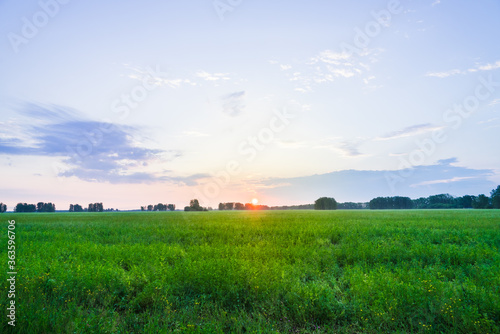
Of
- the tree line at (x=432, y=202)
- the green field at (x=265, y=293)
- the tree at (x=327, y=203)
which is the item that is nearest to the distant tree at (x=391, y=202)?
the tree line at (x=432, y=202)

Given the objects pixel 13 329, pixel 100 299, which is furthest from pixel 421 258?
A: pixel 13 329

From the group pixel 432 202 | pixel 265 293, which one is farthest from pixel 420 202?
pixel 265 293

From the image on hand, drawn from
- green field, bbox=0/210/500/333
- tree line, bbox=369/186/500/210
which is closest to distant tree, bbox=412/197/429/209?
tree line, bbox=369/186/500/210

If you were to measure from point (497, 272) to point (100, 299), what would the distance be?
10.1m

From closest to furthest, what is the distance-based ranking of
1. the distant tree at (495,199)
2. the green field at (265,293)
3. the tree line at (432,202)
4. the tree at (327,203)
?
the green field at (265,293), the distant tree at (495,199), the tree line at (432,202), the tree at (327,203)

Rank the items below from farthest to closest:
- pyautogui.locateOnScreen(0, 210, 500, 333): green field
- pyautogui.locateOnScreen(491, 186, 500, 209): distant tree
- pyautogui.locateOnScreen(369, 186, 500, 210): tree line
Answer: pyautogui.locateOnScreen(369, 186, 500, 210): tree line < pyautogui.locateOnScreen(491, 186, 500, 209): distant tree < pyautogui.locateOnScreen(0, 210, 500, 333): green field

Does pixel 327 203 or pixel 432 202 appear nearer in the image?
pixel 432 202

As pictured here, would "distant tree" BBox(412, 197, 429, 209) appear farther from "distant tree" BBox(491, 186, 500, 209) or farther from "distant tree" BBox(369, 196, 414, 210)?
"distant tree" BBox(491, 186, 500, 209)

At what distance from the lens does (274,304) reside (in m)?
5.73

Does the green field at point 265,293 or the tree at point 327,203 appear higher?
the green field at point 265,293

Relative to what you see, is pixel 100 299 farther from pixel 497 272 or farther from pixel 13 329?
pixel 497 272

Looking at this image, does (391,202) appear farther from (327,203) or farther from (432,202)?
(327,203)

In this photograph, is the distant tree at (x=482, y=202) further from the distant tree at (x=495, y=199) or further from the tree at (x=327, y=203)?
the tree at (x=327, y=203)

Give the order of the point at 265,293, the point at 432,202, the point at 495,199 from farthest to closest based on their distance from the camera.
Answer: the point at 432,202 < the point at 495,199 < the point at 265,293
